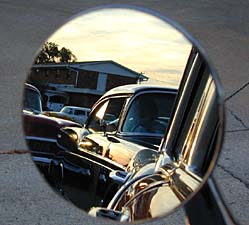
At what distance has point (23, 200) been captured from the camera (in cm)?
317

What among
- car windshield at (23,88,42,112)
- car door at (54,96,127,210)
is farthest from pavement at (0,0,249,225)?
car windshield at (23,88,42,112)

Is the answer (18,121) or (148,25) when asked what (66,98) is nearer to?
(148,25)

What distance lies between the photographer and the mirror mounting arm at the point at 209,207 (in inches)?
42.1

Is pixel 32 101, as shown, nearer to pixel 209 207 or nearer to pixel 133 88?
pixel 133 88

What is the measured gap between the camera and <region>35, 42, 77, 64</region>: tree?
1132 mm

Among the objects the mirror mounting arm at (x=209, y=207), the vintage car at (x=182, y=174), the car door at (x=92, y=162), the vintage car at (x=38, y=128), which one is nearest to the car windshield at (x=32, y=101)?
the vintage car at (x=38, y=128)

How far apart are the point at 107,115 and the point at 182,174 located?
0.65ft

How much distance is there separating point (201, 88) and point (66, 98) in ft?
0.92

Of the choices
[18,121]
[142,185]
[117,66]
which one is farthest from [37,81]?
[18,121]

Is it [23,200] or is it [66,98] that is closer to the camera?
[66,98]

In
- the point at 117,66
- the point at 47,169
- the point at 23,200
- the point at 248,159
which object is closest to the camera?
the point at 117,66

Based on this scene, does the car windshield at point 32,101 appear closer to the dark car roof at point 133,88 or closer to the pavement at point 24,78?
the dark car roof at point 133,88

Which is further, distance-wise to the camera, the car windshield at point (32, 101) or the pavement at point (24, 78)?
the pavement at point (24, 78)

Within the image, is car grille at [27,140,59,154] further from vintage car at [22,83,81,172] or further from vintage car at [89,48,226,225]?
vintage car at [89,48,226,225]
